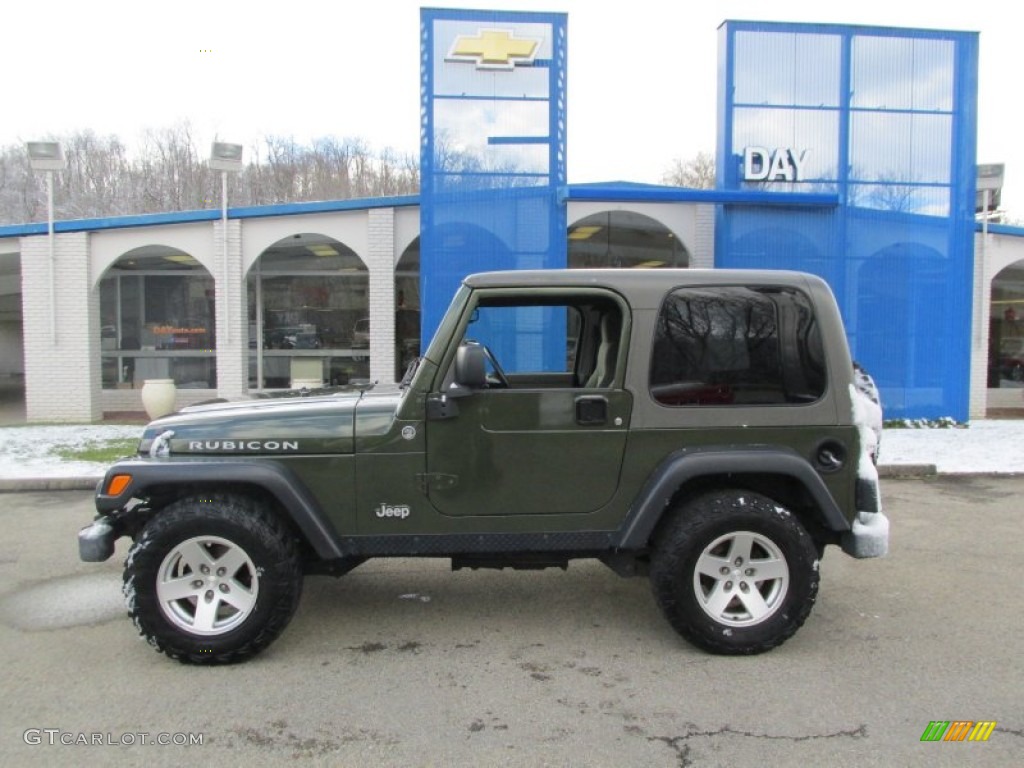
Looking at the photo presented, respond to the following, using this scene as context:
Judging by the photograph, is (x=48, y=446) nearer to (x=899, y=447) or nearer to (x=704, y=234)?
(x=704, y=234)

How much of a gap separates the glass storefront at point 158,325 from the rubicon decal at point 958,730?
47.0 feet

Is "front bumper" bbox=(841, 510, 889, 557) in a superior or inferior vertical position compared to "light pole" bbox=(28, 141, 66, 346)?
inferior

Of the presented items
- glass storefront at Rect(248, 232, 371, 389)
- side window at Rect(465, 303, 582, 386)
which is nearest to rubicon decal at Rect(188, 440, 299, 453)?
side window at Rect(465, 303, 582, 386)

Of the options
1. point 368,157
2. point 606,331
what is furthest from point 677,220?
point 368,157

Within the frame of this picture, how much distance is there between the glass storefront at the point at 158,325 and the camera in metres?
15.3

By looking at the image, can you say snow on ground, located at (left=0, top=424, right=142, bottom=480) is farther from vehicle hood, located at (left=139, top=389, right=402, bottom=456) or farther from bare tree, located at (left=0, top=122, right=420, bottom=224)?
bare tree, located at (left=0, top=122, right=420, bottom=224)

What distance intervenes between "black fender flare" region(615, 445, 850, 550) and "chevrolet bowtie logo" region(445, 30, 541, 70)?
9150 millimetres

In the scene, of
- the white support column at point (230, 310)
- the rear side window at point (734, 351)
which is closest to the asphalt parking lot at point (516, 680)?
the rear side window at point (734, 351)

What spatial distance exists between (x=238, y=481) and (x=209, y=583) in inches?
21.2

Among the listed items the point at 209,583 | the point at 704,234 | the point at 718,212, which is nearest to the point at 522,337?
the point at 718,212

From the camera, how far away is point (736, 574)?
3961mm

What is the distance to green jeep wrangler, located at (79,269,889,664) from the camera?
12.7 ft

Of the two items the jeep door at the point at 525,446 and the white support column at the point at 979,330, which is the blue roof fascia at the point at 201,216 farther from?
the white support column at the point at 979,330

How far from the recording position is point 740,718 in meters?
3.33
